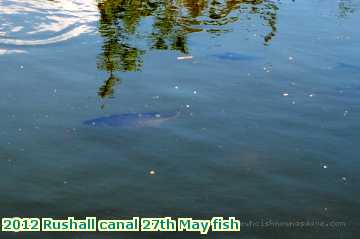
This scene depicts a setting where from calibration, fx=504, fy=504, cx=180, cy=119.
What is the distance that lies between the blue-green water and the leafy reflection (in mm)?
68

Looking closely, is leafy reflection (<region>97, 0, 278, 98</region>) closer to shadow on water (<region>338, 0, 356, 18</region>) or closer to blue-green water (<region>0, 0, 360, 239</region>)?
blue-green water (<region>0, 0, 360, 239</region>)

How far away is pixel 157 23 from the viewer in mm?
15555

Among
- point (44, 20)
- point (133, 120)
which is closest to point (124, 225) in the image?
point (133, 120)

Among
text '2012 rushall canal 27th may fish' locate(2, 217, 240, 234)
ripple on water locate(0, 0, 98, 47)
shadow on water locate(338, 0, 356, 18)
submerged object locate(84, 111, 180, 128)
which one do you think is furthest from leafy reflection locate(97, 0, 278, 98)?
text '2012 rushall canal 27th may fish' locate(2, 217, 240, 234)

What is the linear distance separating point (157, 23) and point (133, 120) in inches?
258

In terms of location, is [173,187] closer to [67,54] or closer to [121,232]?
[121,232]

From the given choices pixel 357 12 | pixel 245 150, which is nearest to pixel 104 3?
pixel 357 12

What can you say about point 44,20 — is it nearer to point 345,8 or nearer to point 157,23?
point 157,23

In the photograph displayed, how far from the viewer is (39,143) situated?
8859 mm

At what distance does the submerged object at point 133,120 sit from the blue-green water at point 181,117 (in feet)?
0.49

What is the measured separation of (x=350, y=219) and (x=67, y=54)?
27.0ft

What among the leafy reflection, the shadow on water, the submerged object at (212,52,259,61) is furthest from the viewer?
the shadow on water

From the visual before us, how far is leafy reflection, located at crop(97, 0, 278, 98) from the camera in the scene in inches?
503

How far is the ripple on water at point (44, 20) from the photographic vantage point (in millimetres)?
13656
